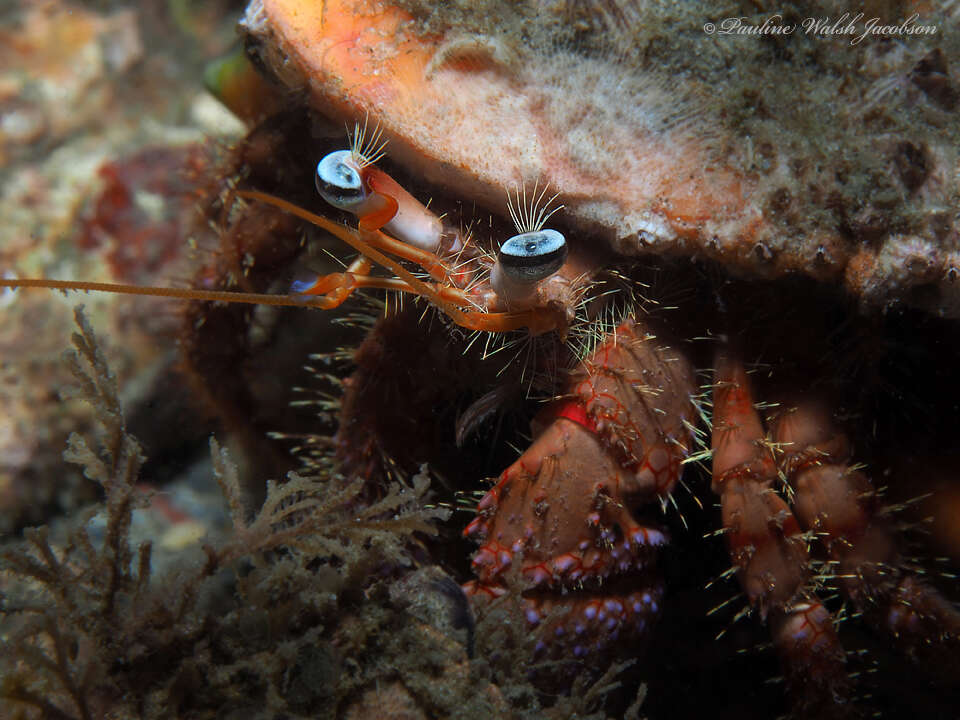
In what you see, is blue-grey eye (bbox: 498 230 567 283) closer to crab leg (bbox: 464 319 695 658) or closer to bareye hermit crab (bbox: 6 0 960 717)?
bareye hermit crab (bbox: 6 0 960 717)

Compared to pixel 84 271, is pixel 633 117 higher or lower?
lower

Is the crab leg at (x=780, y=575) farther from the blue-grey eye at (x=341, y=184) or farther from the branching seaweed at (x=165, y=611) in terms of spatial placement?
the blue-grey eye at (x=341, y=184)

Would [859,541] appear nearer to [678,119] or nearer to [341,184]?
[678,119]

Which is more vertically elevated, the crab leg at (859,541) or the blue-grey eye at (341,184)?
the blue-grey eye at (341,184)

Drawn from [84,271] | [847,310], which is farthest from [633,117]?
[84,271]

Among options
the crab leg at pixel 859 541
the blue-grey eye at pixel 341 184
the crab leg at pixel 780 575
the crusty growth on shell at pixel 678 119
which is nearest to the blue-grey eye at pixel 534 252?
the crusty growth on shell at pixel 678 119

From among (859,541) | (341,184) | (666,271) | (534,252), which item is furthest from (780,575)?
(341,184)

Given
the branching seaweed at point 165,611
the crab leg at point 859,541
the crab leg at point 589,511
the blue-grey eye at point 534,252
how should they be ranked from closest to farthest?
the branching seaweed at point 165,611
the blue-grey eye at point 534,252
the crab leg at point 589,511
the crab leg at point 859,541

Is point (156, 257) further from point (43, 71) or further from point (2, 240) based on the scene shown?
point (43, 71)
